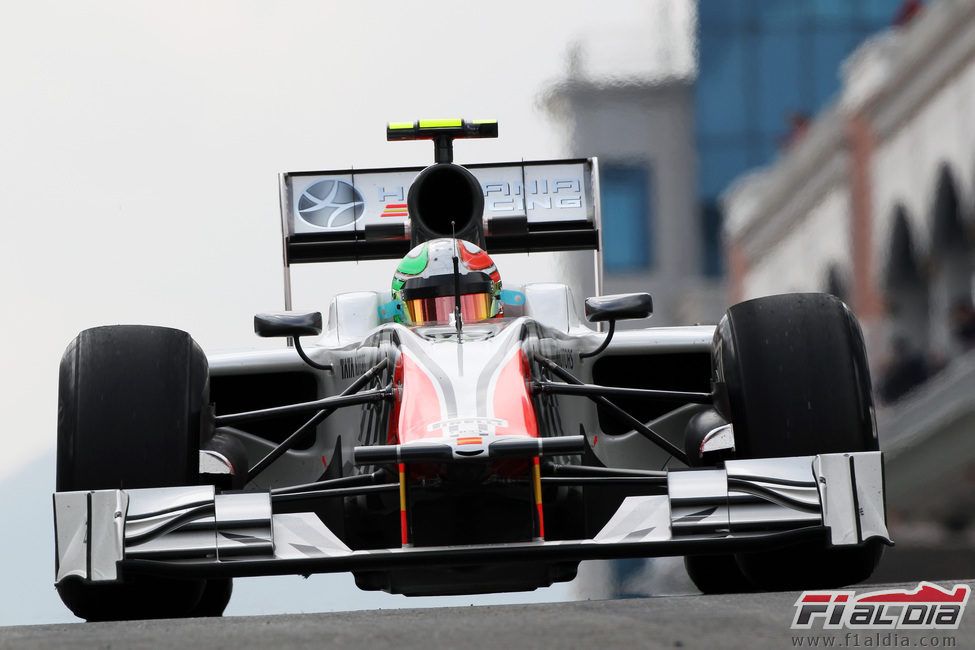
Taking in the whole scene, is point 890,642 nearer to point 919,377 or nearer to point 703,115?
point 919,377

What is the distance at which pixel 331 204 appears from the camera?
8.95 m

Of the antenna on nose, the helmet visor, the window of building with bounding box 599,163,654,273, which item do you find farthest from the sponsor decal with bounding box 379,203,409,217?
the window of building with bounding box 599,163,654,273

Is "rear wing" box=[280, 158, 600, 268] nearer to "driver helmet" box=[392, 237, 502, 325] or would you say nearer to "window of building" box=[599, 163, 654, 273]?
"driver helmet" box=[392, 237, 502, 325]

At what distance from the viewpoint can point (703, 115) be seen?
102 ft

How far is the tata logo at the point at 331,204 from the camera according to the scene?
29.1 feet

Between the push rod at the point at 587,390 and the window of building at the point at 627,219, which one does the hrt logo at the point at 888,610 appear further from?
the window of building at the point at 627,219

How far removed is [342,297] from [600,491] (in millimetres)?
1418

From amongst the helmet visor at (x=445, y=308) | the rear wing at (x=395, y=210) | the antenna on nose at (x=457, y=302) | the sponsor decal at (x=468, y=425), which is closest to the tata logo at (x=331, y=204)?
the rear wing at (x=395, y=210)

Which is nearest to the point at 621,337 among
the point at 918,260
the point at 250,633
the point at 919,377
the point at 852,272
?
the point at 250,633

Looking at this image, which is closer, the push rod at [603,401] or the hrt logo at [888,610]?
the hrt logo at [888,610]

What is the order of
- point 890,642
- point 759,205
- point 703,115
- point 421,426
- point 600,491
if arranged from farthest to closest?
point 703,115 < point 759,205 < point 600,491 < point 421,426 < point 890,642

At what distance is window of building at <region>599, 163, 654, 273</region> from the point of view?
31766 millimetres

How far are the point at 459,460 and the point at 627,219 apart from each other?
90.5 ft

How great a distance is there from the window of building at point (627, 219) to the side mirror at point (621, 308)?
2557cm
